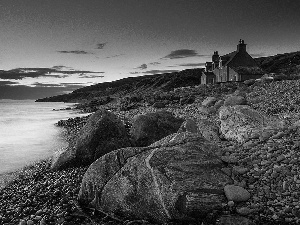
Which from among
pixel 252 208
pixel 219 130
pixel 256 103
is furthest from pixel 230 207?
pixel 256 103

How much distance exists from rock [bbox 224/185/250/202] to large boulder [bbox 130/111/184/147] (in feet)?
16.3

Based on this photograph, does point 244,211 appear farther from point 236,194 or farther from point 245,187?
point 245,187

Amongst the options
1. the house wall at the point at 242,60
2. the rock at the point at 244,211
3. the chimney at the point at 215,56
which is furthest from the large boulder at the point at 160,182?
the chimney at the point at 215,56

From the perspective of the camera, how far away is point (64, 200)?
6508mm

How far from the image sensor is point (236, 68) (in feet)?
140

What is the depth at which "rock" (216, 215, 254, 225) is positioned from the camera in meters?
4.63

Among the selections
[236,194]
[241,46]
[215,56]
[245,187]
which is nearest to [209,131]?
[245,187]

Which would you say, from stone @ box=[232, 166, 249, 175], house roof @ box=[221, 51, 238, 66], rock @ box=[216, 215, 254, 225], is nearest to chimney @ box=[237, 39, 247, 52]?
house roof @ box=[221, 51, 238, 66]

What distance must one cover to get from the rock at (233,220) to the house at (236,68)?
3865 centimetres

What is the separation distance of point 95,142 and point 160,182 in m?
4.49

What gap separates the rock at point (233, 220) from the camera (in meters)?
4.63

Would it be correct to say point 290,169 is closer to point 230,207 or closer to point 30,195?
point 230,207

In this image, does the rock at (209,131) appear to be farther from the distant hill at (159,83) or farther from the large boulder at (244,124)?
the distant hill at (159,83)

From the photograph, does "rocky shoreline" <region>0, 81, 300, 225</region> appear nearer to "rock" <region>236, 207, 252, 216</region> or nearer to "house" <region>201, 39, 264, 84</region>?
"rock" <region>236, 207, 252, 216</region>
